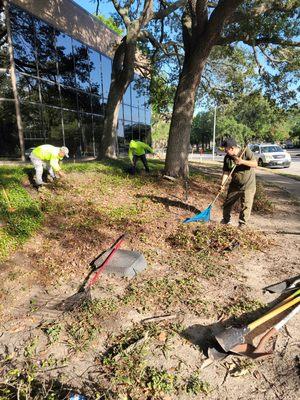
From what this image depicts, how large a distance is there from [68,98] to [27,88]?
2.85 m

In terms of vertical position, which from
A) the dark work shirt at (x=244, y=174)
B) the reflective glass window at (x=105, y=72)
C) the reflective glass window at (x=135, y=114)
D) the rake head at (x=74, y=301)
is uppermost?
the reflective glass window at (x=105, y=72)

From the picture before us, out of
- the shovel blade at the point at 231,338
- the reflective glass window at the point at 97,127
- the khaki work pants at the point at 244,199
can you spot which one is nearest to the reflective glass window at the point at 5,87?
the reflective glass window at the point at 97,127

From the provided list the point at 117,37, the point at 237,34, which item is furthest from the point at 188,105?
the point at 117,37

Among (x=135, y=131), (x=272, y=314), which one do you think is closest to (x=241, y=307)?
(x=272, y=314)

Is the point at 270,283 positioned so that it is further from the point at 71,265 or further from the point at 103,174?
the point at 103,174

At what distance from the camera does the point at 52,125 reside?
577 inches

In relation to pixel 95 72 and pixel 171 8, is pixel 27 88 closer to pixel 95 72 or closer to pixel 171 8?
pixel 95 72

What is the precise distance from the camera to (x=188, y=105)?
Result: 9758 millimetres

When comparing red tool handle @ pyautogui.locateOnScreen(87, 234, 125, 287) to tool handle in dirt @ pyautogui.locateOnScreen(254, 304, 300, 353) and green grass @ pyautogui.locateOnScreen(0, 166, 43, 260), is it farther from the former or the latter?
tool handle in dirt @ pyautogui.locateOnScreen(254, 304, 300, 353)

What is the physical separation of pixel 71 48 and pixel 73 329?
1533 centimetres

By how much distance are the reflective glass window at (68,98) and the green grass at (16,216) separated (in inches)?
333

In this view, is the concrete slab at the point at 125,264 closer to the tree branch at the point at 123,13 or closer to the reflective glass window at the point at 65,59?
the tree branch at the point at 123,13

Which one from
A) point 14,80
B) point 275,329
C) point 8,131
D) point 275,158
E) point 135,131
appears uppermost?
point 14,80

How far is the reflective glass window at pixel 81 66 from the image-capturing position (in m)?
16.3
